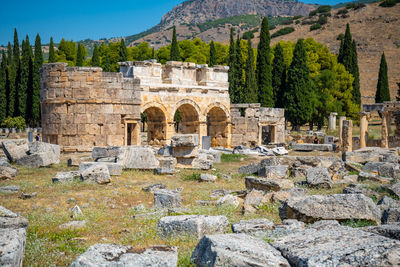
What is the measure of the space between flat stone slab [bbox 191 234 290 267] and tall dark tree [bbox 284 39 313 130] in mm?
33394

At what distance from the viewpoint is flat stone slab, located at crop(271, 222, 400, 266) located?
3713 millimetres

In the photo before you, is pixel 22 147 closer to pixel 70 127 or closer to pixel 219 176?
pixel 70 127

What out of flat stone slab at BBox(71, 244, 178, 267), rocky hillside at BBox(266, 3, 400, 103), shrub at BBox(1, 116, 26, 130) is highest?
rocky hillside at BBox(266, 3, 400, 103)

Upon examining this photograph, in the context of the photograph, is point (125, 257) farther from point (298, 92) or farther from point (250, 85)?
point (298, 92)

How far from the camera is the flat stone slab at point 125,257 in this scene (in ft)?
12.7

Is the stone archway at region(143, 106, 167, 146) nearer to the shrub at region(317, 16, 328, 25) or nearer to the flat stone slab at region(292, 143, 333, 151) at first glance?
the flat stone slab at region(292, 143, 333, 151)

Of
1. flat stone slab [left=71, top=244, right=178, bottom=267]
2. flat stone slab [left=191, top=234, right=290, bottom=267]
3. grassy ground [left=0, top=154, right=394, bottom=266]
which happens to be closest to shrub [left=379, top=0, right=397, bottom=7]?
grassy ground [left=0, top=154, right=394, bottom=266]

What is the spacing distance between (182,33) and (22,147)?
173 m

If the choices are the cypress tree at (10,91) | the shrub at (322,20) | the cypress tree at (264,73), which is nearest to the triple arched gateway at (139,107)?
the cypress tree at (264,73)

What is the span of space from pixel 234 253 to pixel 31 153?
37.5 ft

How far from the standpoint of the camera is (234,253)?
13.1ft

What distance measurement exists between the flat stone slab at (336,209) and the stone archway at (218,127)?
17.9m

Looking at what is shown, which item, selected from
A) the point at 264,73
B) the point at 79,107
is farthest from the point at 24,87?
the point at 79,107

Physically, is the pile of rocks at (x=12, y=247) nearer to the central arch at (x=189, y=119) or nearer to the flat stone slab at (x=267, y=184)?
the flat stone slab at (x=267, y=184)
